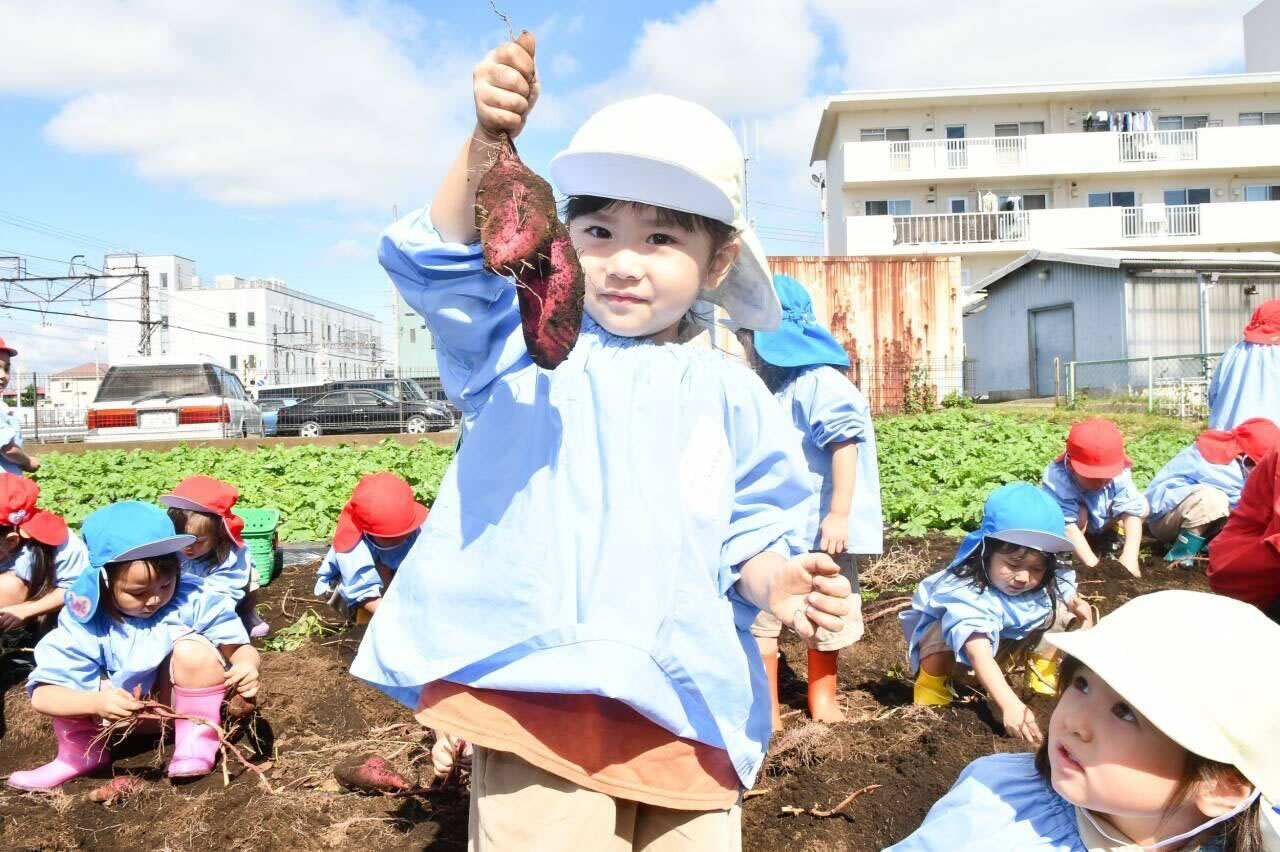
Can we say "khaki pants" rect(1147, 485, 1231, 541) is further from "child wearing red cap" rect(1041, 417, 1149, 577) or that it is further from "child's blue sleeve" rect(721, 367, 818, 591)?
"child's blue sleeve" rect(721, 367, 818, 591)

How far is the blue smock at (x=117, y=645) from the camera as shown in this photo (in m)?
3.46

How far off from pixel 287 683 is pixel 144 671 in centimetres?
80

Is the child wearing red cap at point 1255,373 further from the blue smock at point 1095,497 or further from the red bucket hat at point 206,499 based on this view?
the red bucket hat at point 206,499

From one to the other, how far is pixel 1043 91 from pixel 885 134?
4782 mm

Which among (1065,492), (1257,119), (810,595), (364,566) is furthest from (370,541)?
(1257,119)

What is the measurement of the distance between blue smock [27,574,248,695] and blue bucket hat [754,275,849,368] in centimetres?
234

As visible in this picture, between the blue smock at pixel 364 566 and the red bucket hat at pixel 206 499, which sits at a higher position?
the red bucket hat at pixel 206 499

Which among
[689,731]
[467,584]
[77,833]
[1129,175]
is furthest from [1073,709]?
[1129,175]

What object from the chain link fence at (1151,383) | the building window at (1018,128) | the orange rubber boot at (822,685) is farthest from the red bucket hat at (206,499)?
the building window at (1018,128)

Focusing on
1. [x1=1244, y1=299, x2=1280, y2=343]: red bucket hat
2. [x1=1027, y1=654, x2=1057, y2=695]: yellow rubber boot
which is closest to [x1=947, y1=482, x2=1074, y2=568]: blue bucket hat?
[x1=1027, y1=654, x2=1057, y2=695]: yellow rubber boot

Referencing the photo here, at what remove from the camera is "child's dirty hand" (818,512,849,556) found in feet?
11.6

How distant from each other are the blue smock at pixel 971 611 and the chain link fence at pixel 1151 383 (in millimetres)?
12892

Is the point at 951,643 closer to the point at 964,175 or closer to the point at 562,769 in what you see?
the point at 562,769

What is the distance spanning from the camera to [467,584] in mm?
1546
